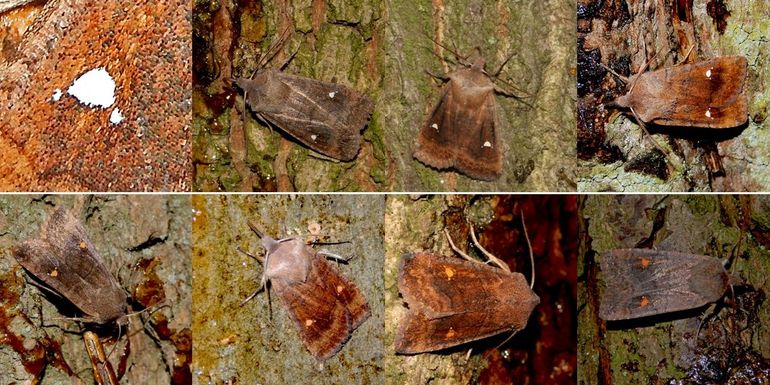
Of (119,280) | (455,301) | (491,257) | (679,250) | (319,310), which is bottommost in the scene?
(119,280)

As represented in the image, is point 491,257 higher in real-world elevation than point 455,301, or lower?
higher

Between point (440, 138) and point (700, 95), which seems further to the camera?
point (700, 95)

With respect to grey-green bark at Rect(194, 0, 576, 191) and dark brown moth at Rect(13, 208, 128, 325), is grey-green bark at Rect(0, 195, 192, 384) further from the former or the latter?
grey-green bark at Rect(194, 0, 576, 191)

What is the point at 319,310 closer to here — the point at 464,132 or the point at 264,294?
the point at 264,294

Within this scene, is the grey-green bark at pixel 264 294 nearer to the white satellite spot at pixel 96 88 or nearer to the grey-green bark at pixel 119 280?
the grey-green bark at pixel 119 280

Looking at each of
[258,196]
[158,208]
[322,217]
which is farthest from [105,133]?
[322,217]

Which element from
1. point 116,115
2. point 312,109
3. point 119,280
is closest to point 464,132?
point 312,109

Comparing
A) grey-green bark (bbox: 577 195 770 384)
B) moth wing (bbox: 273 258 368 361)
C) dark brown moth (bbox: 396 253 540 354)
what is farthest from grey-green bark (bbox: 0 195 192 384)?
grey-green bark (bbox: 577 195 770 384)
